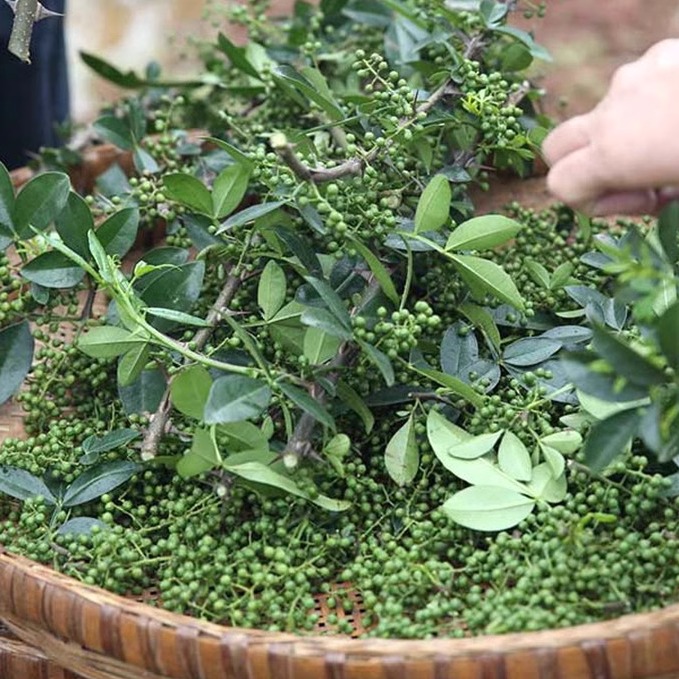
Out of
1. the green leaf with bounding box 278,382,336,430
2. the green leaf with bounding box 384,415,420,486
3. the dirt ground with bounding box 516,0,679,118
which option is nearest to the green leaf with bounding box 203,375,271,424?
the green leaf with bounding box 278,382,336,430

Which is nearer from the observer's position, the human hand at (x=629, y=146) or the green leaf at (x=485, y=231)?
the human hand at (x=629, y=146)

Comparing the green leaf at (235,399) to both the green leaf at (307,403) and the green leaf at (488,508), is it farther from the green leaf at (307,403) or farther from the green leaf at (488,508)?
the green leaf at (488,508)

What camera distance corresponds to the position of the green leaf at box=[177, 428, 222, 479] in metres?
0.70

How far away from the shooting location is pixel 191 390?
0.70m

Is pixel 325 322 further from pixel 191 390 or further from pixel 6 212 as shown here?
pixel 6 212

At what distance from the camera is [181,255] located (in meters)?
0.86

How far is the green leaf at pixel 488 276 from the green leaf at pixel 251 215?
0.42ft

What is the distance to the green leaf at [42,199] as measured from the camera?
32.4 inches

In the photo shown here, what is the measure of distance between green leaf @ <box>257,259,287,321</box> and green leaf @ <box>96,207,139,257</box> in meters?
0.13

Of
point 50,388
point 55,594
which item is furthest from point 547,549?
point 50,388

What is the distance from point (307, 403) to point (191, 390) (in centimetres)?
8

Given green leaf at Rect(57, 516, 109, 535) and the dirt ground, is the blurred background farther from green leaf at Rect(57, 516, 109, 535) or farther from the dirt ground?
green leaf at Rect(57, 516, 109, 535)

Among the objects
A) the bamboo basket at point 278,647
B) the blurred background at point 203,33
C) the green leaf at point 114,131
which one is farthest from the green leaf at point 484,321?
the blurred background at point 203,33

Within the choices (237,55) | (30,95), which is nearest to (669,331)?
(237,55)
